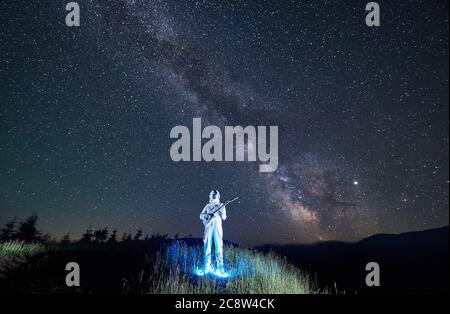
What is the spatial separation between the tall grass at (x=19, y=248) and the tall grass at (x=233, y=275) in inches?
170

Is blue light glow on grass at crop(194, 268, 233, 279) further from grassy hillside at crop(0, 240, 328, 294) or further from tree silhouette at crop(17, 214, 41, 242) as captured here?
tree silhouette at crop(17, 214, 41, 242)

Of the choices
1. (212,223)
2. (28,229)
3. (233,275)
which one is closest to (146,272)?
(212,223)

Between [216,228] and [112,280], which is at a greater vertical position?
[216,228]

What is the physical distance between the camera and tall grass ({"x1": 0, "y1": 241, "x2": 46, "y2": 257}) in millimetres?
10625

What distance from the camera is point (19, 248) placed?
1133 cm

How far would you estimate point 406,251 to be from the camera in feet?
244

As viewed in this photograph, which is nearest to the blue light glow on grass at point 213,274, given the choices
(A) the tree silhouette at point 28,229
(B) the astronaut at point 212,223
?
(B) the astronaut at point 212,223

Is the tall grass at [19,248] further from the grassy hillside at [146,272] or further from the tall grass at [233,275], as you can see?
the tall grass at [233,275]

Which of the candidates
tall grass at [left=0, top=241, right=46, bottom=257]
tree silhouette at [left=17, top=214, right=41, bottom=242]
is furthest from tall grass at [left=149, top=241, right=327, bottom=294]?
tree silhouette at [left=17, top=214, right=41, bottom=242]

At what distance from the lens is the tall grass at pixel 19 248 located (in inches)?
418
